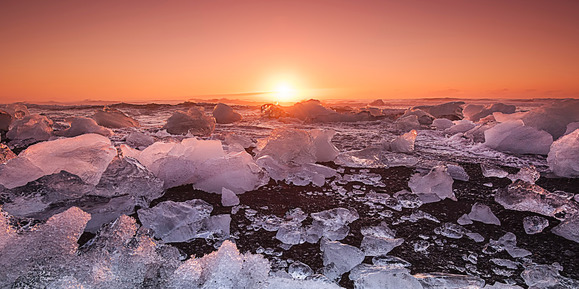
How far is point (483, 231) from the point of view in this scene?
112 cm

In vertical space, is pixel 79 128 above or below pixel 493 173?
above

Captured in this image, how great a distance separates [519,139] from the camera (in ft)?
8.02

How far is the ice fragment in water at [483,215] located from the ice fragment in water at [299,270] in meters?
0.77

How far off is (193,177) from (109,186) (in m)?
0.40

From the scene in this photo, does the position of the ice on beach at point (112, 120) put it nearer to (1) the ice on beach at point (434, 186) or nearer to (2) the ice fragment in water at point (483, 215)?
(1) the ice on beach at point (434, 186)

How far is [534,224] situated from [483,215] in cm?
16

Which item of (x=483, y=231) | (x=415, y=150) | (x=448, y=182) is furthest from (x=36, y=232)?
(x=415, y=150)

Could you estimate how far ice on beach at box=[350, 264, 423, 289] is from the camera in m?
0.78

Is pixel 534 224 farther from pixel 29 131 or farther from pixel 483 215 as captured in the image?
pixel 29 131

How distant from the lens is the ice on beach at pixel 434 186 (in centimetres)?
144

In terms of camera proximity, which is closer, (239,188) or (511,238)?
(511,238)

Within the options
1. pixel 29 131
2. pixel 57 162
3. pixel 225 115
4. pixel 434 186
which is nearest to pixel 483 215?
pixel 434 186

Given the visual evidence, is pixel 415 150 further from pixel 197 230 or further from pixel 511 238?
pixel 197 230

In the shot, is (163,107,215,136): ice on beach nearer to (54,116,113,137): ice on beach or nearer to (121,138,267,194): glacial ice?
(54,116,113,137): ice on beach
